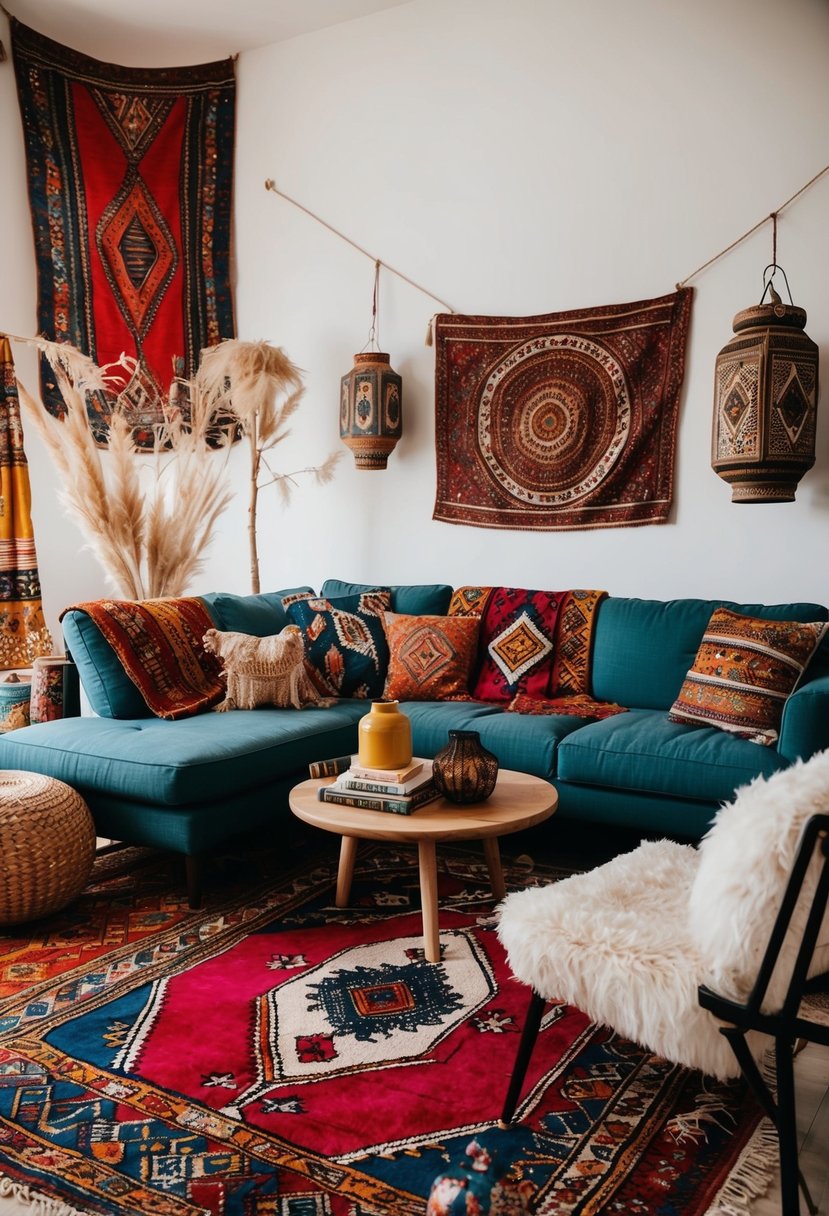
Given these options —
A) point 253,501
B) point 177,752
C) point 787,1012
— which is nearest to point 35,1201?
point 787,1012

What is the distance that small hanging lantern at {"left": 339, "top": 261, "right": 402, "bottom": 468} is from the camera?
409cm

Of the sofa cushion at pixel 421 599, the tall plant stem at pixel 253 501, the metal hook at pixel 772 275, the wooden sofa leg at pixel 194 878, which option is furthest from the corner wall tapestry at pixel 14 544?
the metal hook at pixel 772 275

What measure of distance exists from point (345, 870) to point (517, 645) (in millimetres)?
1239

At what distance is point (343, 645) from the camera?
11.8 feet

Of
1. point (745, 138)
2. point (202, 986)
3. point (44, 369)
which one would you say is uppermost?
point (745, 138)

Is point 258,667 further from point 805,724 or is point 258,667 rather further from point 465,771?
point 805,724

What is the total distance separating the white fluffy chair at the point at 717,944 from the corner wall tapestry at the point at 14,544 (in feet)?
10.2

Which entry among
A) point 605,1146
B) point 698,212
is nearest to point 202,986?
point 605,1146

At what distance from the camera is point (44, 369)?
4.38 m

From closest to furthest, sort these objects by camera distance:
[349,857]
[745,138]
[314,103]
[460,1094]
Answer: [460,1094] → [349,857] → [745,138] → [314,103]

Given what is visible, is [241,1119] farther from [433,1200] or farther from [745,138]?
[745,138]

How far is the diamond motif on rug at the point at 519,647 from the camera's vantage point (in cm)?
349

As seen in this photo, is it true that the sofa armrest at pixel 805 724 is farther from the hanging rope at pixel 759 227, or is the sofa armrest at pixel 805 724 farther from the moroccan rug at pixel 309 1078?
the hanging rope at pixel 759 227

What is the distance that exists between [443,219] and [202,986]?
328cm
